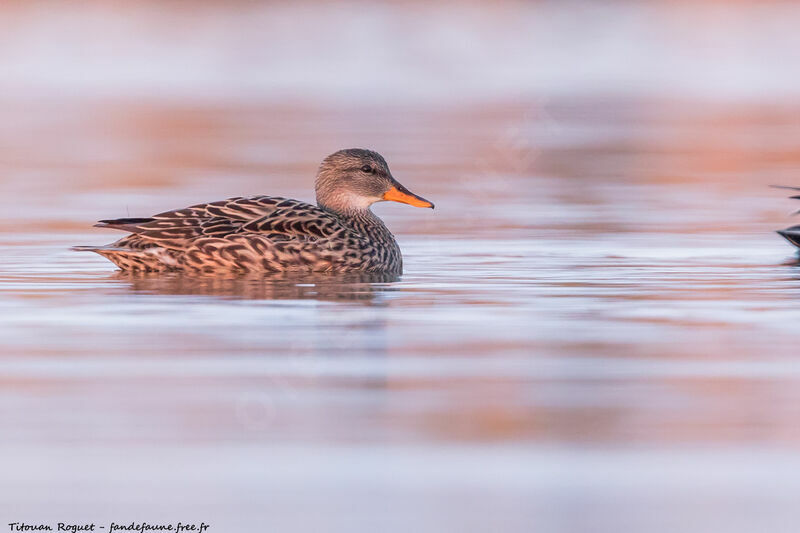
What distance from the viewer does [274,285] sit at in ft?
37.0

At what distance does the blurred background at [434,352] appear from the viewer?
242 inches

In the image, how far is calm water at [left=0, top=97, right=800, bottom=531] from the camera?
610 cm

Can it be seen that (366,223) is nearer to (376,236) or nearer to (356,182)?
(376,236)

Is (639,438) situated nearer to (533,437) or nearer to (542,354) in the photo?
A: (533,437)

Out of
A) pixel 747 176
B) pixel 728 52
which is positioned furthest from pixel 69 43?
pixel 747 176

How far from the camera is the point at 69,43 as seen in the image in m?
59.0

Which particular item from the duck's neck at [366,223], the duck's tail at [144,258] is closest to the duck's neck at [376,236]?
the duck's neck at [366,223]

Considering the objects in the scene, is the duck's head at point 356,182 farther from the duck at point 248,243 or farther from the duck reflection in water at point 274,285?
the duck reflection in water at point 274,285

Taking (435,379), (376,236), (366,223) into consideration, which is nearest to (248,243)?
(376,236)

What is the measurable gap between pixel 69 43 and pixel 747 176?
4061 cm

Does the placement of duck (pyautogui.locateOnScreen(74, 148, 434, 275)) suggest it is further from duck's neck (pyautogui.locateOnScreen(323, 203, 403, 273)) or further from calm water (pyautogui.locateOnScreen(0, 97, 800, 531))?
calm water (pyautogui.locateOnScreen(0, 97, 800, 531))

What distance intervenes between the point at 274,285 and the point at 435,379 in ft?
11.1

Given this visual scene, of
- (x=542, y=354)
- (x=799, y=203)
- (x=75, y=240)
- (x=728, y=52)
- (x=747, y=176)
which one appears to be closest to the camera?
(x=542, y=354)

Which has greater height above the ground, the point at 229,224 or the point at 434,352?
the point at 229,224
